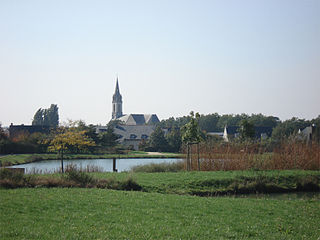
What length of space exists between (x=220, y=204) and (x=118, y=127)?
5608cm

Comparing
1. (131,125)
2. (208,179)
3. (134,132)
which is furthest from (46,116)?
(208,179)

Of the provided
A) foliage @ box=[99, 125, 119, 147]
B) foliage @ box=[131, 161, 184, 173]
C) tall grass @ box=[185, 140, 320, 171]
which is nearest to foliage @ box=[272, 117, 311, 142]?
foliage @ box=[99, 125, 119, 147]

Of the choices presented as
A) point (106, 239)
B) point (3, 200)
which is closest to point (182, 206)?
point (106, 239)

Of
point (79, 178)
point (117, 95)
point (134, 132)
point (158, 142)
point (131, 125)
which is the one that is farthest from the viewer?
point (117, 95)

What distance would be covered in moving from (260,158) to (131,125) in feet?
151

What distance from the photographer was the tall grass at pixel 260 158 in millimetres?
19641

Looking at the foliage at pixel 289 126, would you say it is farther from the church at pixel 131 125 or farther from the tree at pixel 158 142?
the church at pixel 131 125

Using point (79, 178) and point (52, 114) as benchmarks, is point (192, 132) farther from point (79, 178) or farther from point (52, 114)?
point (52, 114)

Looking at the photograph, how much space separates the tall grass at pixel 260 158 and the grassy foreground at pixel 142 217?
29.7ft

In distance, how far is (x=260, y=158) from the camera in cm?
1989

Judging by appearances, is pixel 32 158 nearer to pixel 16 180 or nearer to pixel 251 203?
pixel 16 180

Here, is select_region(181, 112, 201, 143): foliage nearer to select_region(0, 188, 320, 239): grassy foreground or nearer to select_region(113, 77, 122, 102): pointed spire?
select_region(0, 188, 320, 239): grassy foreground

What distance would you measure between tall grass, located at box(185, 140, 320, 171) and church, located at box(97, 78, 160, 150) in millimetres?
33317

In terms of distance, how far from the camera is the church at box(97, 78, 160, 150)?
60.0 meters
